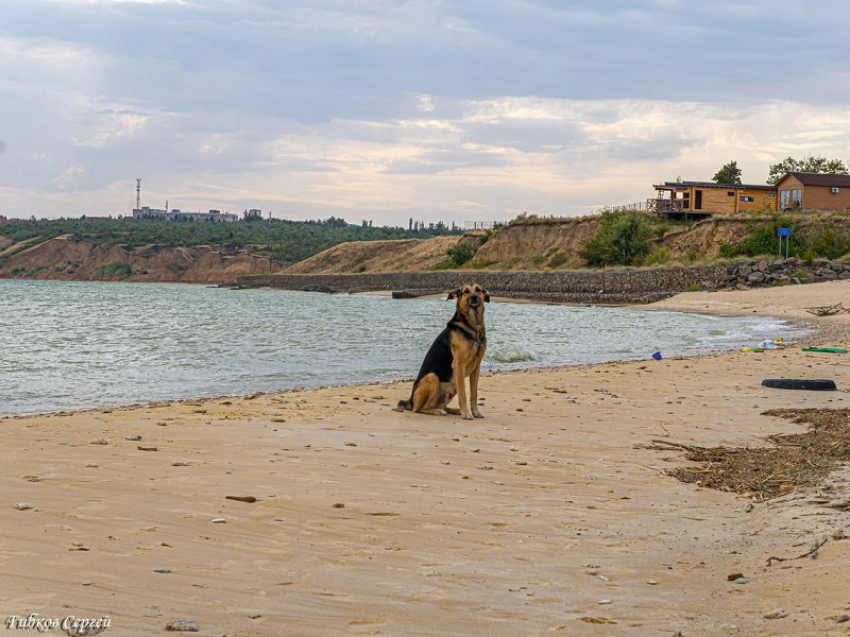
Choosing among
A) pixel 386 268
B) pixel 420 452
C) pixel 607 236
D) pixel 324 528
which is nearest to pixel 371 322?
pixel 420 452

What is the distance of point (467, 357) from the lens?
10188mm

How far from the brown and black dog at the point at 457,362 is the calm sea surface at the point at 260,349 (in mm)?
4692

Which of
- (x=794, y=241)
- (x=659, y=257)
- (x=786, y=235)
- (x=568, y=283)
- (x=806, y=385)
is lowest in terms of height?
(x=806, y=385)

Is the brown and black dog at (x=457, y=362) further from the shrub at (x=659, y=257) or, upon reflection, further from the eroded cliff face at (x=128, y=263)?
the eroded cliff face at (x=128, y=263)

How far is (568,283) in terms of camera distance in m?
63.7

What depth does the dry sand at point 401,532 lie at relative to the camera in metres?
3.91

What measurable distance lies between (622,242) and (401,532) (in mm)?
67114

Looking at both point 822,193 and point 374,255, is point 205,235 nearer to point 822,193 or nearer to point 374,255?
point 374,255

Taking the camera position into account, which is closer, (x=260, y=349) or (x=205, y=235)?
(x=260, y=349)

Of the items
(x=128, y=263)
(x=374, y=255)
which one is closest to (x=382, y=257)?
(x=374, y=255)

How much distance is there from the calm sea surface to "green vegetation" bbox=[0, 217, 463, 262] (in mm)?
104681

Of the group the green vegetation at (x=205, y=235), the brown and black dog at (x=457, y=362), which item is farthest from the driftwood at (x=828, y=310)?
the green vegetation at (x=205, y=235)

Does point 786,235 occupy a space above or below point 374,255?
below

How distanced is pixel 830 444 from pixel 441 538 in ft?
14.1
